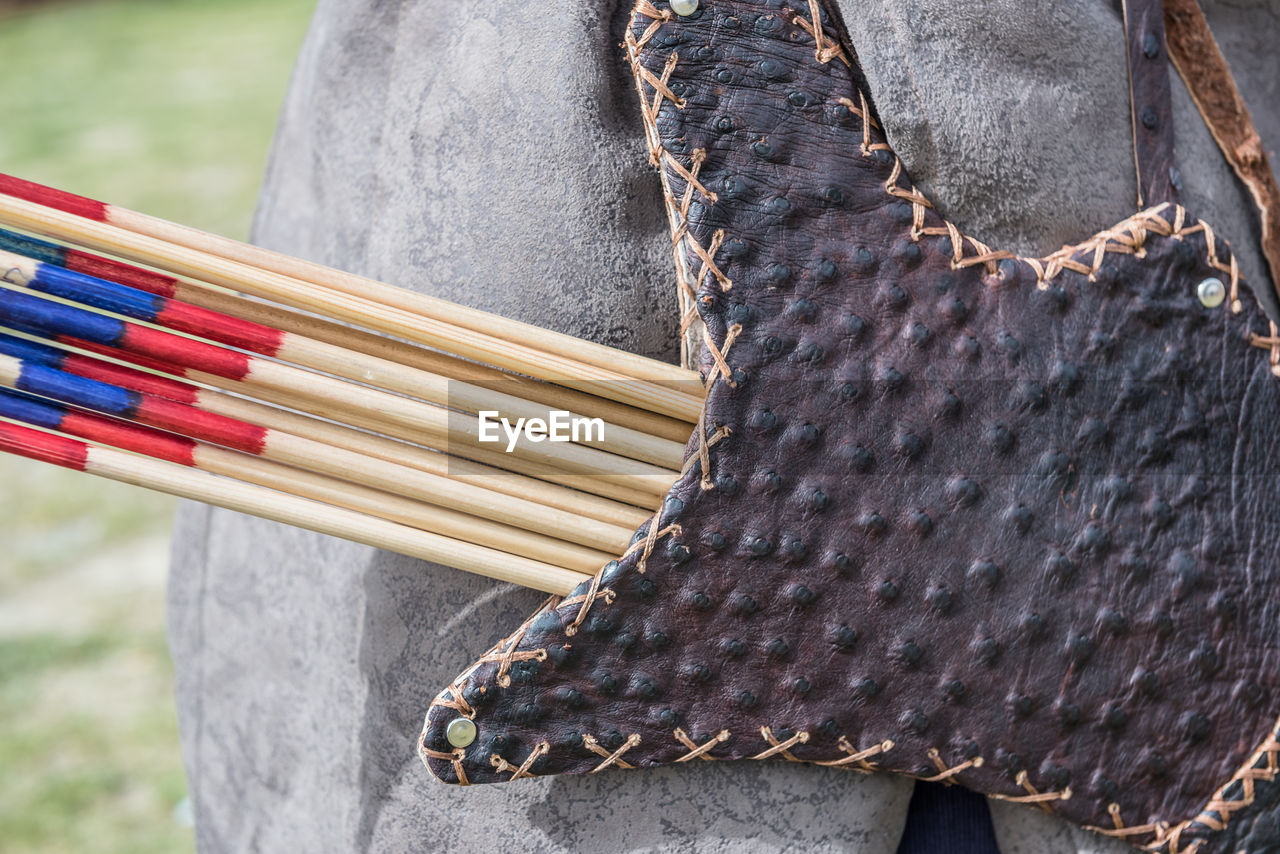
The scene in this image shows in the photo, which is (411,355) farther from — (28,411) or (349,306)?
(28,411)

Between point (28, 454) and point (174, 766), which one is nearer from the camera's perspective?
point (28, 454)

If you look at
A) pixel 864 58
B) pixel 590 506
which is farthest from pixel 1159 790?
pixel 864 58

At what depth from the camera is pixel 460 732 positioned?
71 cm

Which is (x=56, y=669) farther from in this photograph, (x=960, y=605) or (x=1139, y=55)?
(x=1139, y=55)

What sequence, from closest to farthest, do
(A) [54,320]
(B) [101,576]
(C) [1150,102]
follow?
1. (A) [54,320]
2. (C) [1150,102]
3. (B) [101,576]

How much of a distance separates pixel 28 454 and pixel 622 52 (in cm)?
46

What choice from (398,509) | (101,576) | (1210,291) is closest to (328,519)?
(398,509)

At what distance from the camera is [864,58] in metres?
0.74

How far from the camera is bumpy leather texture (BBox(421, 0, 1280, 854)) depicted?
710 mm

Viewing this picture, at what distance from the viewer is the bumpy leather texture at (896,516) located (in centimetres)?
71

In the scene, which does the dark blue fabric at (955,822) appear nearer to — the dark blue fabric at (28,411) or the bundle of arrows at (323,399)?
the bundle of arrows at (323,399)

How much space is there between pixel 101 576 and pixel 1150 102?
2440 millimetres

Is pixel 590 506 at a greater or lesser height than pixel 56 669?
greater

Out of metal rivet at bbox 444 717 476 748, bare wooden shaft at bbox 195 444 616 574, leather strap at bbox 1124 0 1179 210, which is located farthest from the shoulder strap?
metal rivet at bbox 444 717 476 748
